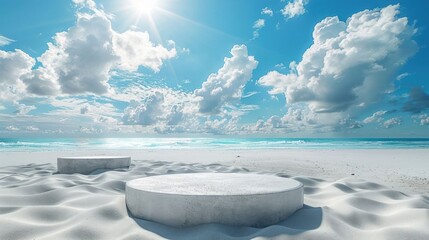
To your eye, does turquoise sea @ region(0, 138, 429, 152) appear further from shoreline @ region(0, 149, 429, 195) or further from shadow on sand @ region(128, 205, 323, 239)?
shadow on sand @ region(128, 205, 323, 239)

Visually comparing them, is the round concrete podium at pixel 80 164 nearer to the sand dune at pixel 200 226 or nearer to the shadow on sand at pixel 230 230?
the sand dune at pixel 200 226

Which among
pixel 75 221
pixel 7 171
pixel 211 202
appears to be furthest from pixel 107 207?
pixel 7 171

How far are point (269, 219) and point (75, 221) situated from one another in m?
1.96

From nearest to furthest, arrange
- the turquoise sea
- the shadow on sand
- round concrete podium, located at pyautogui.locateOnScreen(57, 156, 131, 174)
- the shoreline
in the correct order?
the shadow on sand
round concrete podium, located at pyautogui.locateOnScreen(57, 156, 131, 174)
the shoreline
the turquoise sea

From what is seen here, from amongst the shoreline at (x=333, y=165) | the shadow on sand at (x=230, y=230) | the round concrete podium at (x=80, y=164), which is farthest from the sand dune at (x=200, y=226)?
the round concrete podium at (x=80, y=164)

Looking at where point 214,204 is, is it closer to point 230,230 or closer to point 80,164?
point 230,230

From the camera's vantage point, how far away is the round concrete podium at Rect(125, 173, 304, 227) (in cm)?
270

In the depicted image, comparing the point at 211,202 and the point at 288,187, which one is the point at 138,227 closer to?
the point at 211,202

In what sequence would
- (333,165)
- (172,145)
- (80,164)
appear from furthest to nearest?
(172,145)
(333,165)
(80,164)

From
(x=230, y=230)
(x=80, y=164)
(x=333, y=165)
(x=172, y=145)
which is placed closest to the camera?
(x=230, y=230)

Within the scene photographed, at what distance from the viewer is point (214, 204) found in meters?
2.69

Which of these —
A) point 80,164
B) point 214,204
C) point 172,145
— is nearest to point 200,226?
point 214,204

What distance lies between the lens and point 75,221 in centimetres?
289

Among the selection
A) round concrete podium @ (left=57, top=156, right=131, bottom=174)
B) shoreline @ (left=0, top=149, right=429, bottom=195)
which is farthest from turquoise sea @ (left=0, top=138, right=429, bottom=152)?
round concrete podium @ (left=57, top=156, right=131, bottom=174)
